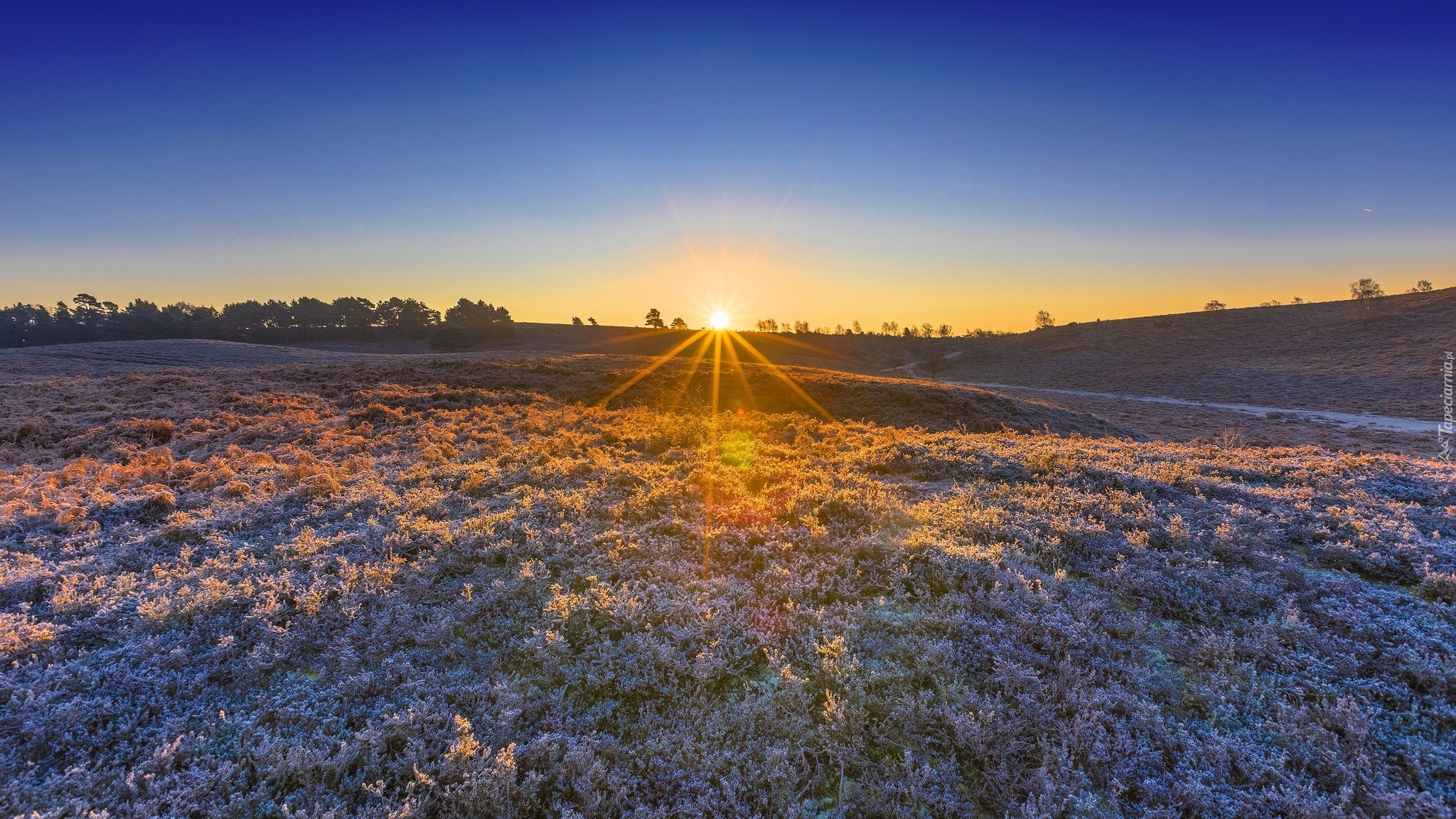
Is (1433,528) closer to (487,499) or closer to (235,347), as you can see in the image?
(487,499)

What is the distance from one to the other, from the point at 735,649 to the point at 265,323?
103497 mm

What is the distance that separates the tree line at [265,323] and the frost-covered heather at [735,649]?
73736 mm

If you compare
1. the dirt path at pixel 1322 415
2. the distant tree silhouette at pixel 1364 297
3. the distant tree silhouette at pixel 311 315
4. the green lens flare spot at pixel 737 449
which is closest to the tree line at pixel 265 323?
the distant tree silhouette at pixel 311 315

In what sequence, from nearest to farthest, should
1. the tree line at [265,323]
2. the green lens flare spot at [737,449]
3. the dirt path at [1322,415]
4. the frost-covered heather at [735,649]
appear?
the frost-covered heather at [735,649] → the green lens flare spot at [737,449] → the dirt path at [1322,415] → the tree line at [265,323]

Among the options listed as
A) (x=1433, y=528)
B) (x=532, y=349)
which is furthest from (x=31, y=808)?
(x=532, y=349)

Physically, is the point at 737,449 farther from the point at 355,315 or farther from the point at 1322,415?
the point at 355,315

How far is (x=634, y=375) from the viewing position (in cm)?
2836

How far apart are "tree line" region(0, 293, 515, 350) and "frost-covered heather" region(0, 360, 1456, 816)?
73736 mm

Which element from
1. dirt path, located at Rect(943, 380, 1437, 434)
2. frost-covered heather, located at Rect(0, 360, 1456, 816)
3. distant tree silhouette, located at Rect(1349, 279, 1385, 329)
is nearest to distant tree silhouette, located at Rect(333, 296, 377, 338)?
frost-covered heather, located at Rect(0, 360, 1456, 816)

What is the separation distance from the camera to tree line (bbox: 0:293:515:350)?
233 ft

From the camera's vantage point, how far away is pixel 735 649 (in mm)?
4855

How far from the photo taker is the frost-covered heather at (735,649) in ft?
11.5

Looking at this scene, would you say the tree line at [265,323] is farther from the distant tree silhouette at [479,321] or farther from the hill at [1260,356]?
the hill at [1260,356]

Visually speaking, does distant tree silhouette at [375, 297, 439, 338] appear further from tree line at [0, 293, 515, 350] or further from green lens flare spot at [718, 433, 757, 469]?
green lens flare spot at [718, 433, 757, 469]
